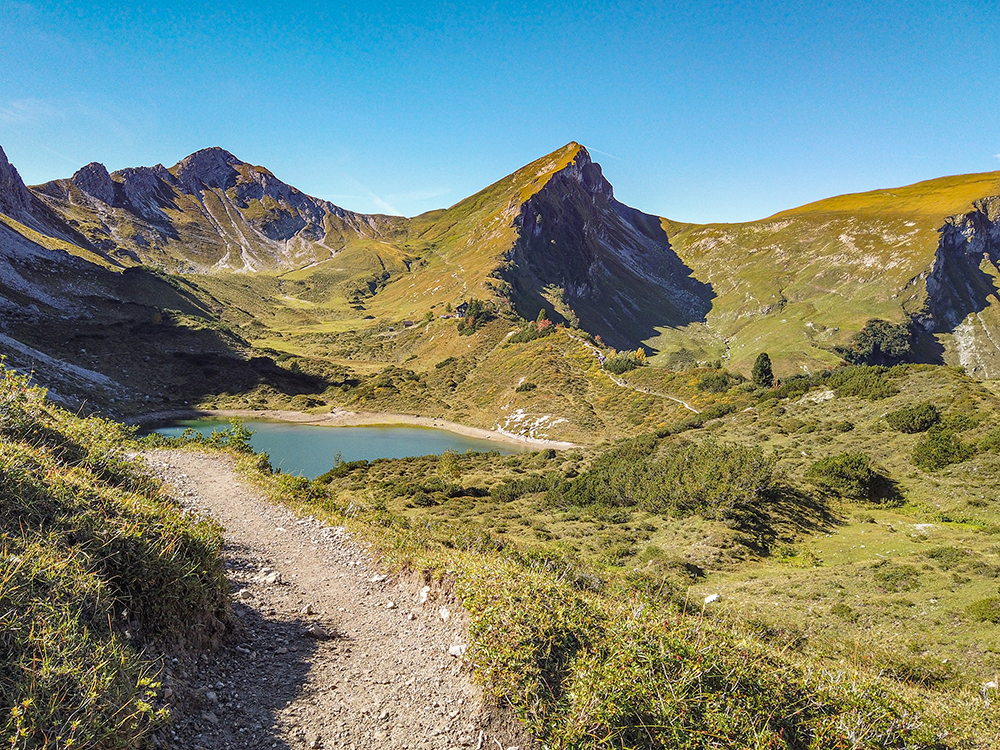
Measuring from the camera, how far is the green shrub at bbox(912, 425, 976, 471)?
24.8 metres

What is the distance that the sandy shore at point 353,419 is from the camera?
217ft

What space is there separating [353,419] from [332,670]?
7656 cm

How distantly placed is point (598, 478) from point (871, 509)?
55.6 ft

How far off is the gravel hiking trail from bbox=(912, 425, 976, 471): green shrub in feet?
102

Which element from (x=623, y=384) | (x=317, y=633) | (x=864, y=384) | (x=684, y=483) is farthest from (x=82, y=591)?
(x=623, y=384)

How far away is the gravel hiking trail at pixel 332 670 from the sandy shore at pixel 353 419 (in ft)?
182

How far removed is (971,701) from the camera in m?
8.24

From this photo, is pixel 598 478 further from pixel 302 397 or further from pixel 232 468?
pixel 302 397

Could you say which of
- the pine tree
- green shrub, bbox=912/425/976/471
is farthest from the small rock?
the pine tree

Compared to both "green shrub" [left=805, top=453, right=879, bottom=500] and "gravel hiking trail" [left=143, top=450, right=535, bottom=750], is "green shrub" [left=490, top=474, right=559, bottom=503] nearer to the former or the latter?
"green shrub" [left=805, top=453, right=879, bottom=500]

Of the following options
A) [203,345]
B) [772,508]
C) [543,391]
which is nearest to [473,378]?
[543,391]

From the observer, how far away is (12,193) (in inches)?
4808

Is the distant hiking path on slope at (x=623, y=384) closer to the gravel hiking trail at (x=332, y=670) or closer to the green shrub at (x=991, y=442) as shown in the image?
the green shrub at (x=991, y=442)

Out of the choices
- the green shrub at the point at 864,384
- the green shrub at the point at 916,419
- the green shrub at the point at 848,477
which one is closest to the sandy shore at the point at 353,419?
the green shrub at the point at 864,384
